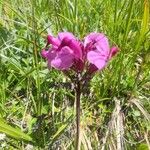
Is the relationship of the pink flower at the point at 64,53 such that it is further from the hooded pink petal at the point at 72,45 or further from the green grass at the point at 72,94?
the green grass at the point at 72,94

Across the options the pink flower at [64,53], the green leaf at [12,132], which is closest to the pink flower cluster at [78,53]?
the pink flower at [64,53]

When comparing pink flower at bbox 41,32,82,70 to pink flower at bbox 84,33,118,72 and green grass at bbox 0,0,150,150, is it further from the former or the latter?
green grass at bbox 0,0,150,150

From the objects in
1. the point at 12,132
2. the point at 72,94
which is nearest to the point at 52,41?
the point at 12,132

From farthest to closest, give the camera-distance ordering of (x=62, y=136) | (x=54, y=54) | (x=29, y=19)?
(x=29, y=19) < (x=62, y=136) < (x=54, y=54)

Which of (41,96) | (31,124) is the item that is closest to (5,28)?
(41,96)

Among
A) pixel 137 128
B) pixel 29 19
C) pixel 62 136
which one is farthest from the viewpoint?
pixel 29 19

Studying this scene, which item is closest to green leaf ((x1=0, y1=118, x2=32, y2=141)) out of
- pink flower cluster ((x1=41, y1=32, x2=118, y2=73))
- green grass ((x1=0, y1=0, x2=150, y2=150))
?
green grass ((x1=0, y1=0, x2=150, y2=150))

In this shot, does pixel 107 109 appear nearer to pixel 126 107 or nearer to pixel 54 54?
pixel 126 107
